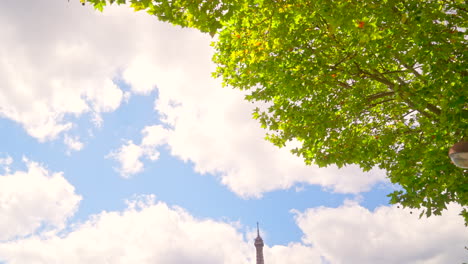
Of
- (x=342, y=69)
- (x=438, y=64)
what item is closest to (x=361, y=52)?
(x=342, y=69)

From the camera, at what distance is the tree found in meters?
6.78

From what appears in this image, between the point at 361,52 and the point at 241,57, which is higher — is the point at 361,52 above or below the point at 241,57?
below

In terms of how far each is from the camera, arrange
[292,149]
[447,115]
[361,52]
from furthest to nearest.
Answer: [292,149]
[361,52]
[447,115]

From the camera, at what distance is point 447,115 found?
690cm

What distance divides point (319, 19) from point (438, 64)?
2.99 meters

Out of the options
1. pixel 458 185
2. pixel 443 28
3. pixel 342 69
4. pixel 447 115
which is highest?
pixel 342 69

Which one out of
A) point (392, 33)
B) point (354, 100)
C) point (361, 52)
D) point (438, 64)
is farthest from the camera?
point (354, 100)

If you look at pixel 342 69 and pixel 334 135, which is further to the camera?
pixel 334 135

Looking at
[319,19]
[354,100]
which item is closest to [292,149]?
[354,100]

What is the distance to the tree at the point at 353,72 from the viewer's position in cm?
678

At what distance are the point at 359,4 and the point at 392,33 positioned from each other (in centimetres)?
206

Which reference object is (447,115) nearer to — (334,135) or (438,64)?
(438,64)

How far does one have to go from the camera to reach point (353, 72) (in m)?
9.49

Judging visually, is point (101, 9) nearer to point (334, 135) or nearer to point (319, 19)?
point (319, 19)
